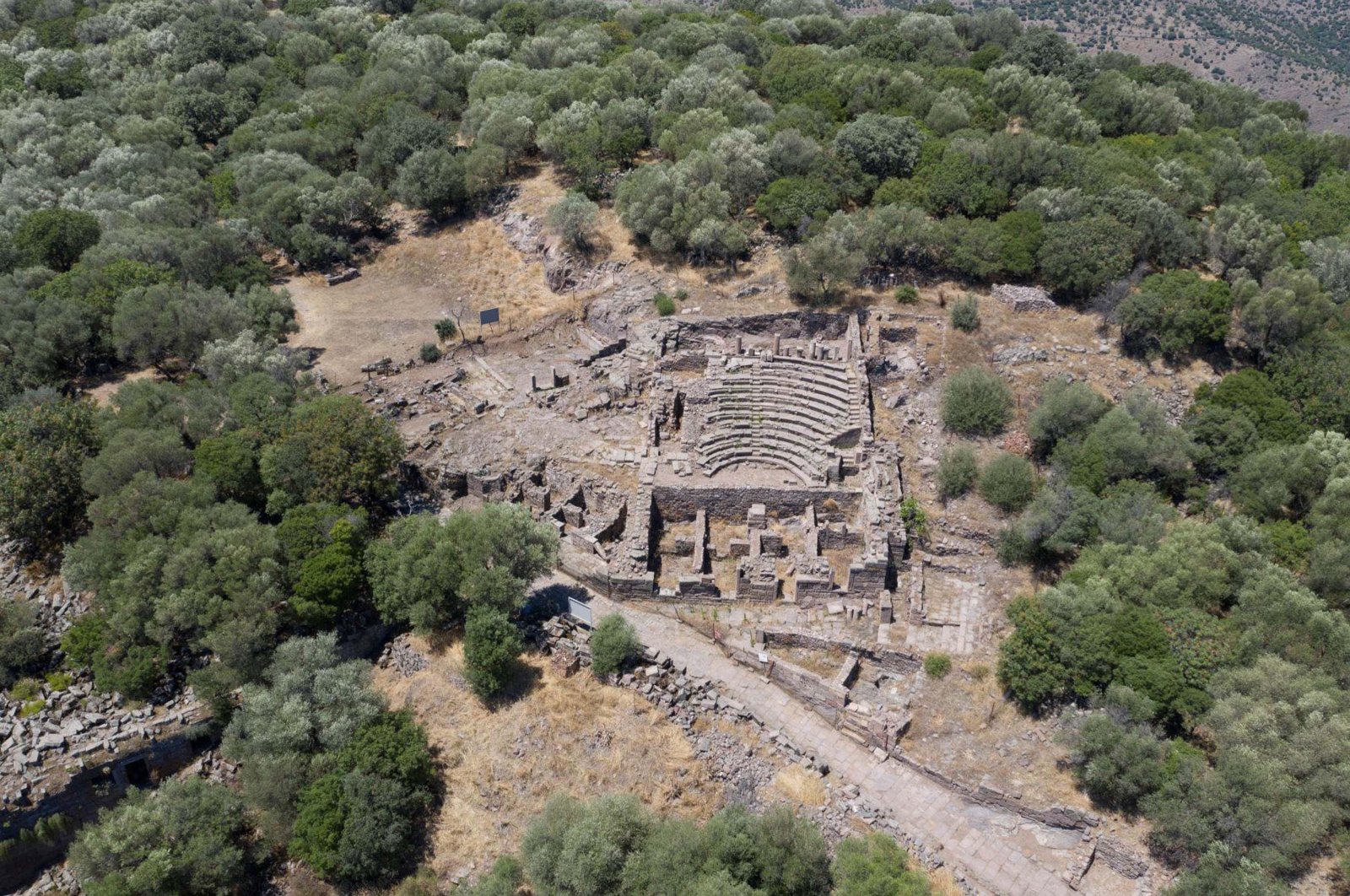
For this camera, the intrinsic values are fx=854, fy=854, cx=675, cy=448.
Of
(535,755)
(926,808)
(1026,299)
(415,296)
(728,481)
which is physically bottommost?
(415,296)

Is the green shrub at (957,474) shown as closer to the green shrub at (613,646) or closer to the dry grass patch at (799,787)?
the dry grass patch at (799,787)

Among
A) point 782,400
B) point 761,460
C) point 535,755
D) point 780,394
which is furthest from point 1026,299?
point 535,755

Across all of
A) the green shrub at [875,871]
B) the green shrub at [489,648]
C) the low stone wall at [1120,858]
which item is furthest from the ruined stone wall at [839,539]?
the low stone wall at [1120,858]

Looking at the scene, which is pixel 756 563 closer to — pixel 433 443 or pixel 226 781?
pixel 433 443

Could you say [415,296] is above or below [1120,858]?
below

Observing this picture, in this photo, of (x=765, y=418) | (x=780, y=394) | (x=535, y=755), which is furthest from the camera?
(x=780, y=394)

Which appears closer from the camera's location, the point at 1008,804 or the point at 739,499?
the point at 1008,804

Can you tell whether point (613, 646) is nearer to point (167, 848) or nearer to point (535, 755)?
point (535, 755)

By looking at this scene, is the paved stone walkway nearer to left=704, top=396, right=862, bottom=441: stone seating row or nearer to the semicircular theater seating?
the semicircular theater seating
